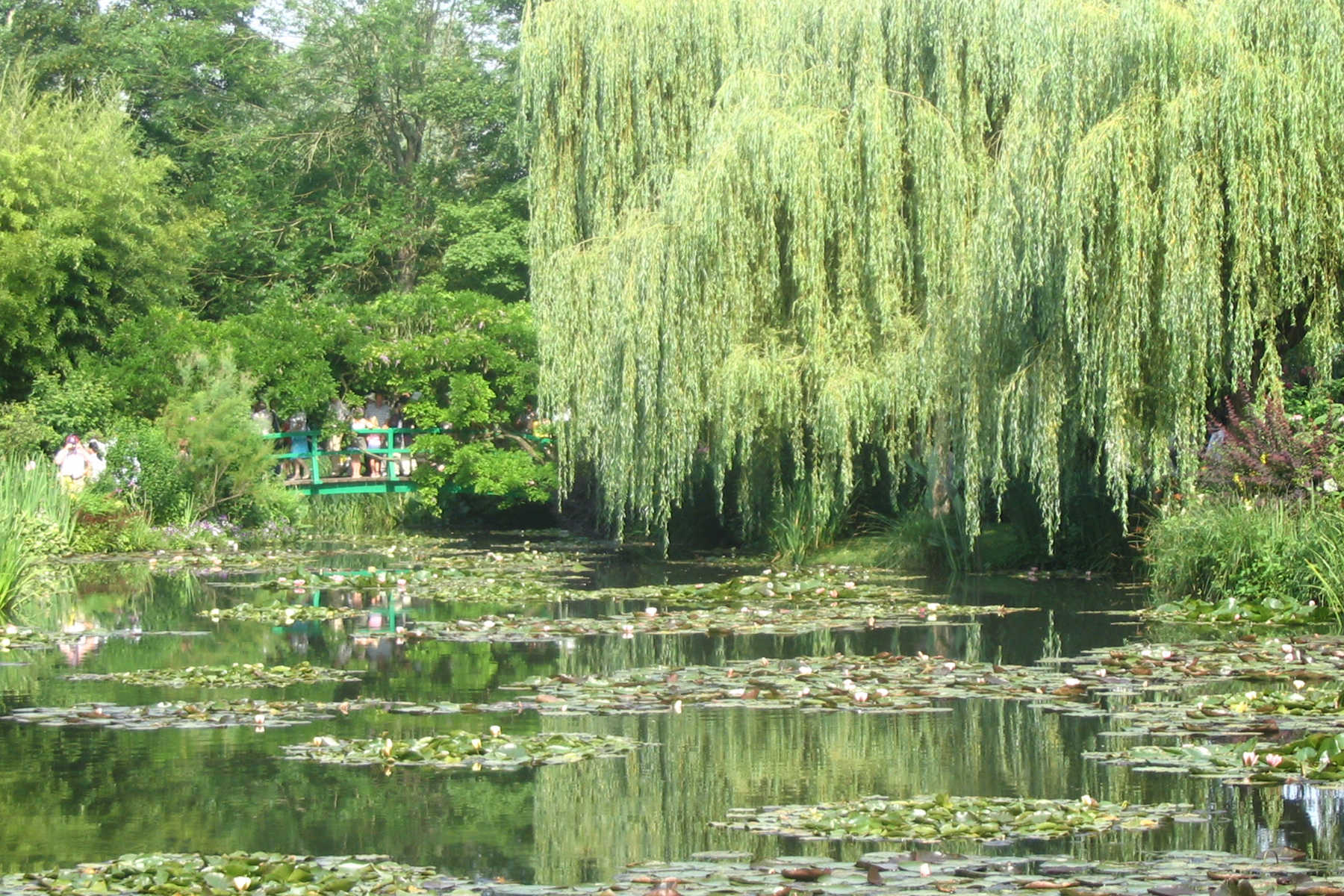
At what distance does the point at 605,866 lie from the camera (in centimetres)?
636

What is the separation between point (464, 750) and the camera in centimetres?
830

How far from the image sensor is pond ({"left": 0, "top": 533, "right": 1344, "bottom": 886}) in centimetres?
671

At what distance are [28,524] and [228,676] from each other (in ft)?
17.7

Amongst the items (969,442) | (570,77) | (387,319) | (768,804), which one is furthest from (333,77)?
(768,804)

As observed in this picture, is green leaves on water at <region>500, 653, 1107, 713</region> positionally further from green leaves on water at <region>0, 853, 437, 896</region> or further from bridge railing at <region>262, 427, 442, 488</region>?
bridge railing at <region>262, 427, 442, 488</region>

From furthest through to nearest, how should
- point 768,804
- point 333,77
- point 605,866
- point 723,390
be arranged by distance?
point 333,77, point 723,390, point 768,804, point 605,866

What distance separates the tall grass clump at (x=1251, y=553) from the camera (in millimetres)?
13125

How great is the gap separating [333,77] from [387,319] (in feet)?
37.4

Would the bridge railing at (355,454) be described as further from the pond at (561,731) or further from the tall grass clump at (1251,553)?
the tall grass clump at (1251,553)

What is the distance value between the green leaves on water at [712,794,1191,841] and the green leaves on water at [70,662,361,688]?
181 inches

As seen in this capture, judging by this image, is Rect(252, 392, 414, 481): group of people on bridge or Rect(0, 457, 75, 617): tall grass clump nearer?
Rect(0, 457, 75, 617): tall grass clump

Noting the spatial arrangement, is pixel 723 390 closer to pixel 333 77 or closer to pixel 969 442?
pixel 969 442

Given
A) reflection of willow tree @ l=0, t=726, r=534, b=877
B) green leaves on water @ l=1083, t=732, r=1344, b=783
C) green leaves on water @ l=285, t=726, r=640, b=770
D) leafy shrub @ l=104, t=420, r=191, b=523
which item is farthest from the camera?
leafy shrub @ l=104, t=420, r=191, b=523

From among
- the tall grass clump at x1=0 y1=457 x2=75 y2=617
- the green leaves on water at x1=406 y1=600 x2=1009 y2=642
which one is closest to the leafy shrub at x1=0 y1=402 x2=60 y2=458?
the tall grass clump at x1=0 y1=457 x2=75 y2=617
